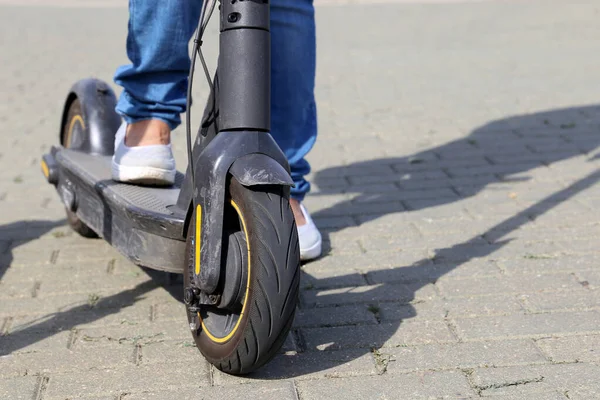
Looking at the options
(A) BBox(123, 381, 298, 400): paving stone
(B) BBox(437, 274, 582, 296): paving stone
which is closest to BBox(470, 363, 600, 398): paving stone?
(A) BBox(123, 381, 298, 400): paving stone

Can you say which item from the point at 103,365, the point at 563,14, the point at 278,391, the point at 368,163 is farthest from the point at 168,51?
the point at 563,14

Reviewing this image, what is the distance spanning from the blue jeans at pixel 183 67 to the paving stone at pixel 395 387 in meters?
1.21

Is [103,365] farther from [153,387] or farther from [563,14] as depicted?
[563,14]

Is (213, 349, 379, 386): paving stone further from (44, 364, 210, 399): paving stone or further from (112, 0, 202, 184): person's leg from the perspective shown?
(112, 0, 202, 184): person's leg

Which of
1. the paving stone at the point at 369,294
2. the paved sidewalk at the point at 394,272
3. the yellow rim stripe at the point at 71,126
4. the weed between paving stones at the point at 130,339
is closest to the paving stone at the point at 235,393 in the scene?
the paved sidewalk at the point at 394,272

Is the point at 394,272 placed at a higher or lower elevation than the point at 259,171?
lower

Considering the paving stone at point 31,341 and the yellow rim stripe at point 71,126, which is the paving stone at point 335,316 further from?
the yellow rim stripe at point 71,126

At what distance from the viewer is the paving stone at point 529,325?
262 cm

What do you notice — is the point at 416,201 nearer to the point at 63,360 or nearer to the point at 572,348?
the point at 572,348

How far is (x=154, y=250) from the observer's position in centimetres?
276

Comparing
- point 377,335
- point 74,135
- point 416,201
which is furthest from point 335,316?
point 74,135

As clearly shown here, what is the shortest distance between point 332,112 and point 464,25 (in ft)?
14.6

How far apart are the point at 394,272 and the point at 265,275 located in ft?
3.58

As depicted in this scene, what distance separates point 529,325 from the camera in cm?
268
